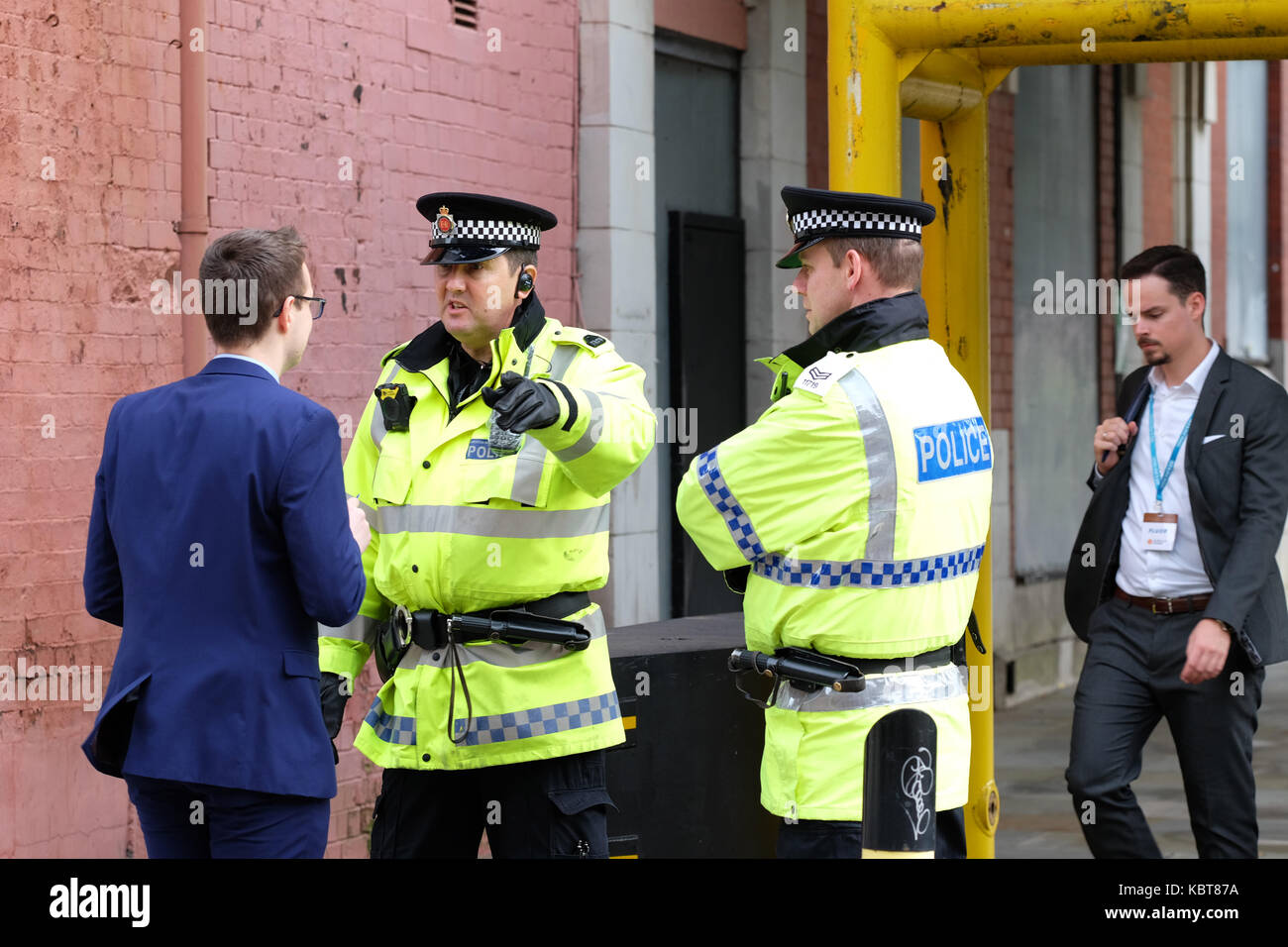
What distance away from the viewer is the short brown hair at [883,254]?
4.20 m

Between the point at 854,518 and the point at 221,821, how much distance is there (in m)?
1.42

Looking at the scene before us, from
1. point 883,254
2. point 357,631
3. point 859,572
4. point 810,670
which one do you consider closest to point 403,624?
point 357,631

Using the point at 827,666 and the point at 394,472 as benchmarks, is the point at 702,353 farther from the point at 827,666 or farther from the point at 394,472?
the point at 827,666

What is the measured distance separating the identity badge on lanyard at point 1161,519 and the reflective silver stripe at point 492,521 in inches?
81.0

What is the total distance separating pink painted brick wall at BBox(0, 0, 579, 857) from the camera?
232 inches

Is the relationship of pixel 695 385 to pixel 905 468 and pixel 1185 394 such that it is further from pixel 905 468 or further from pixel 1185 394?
pixel 905 468

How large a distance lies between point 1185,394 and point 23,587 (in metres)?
3.61

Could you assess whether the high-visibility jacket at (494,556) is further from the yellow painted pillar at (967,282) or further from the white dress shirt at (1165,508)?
the yellow painted pillar at (967,282)

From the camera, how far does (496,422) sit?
4059 millimetres

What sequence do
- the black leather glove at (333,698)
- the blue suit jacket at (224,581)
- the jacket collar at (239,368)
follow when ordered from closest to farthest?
the blue suit jacket at (224,581), the jacket collar at (239,368), the black leather glove at (333,698)

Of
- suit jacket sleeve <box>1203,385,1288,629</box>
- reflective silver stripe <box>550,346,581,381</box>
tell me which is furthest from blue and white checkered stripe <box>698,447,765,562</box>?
suit jacket sleeve <box>1203,385,1288,629</box>

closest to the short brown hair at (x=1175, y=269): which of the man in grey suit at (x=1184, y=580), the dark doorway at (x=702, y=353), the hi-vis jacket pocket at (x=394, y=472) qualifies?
the man in grey suit at (x=1184, y=580)

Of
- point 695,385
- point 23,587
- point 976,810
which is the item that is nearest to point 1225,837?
point 976,810

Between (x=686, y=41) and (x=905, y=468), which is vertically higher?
(x=686, y=41)
